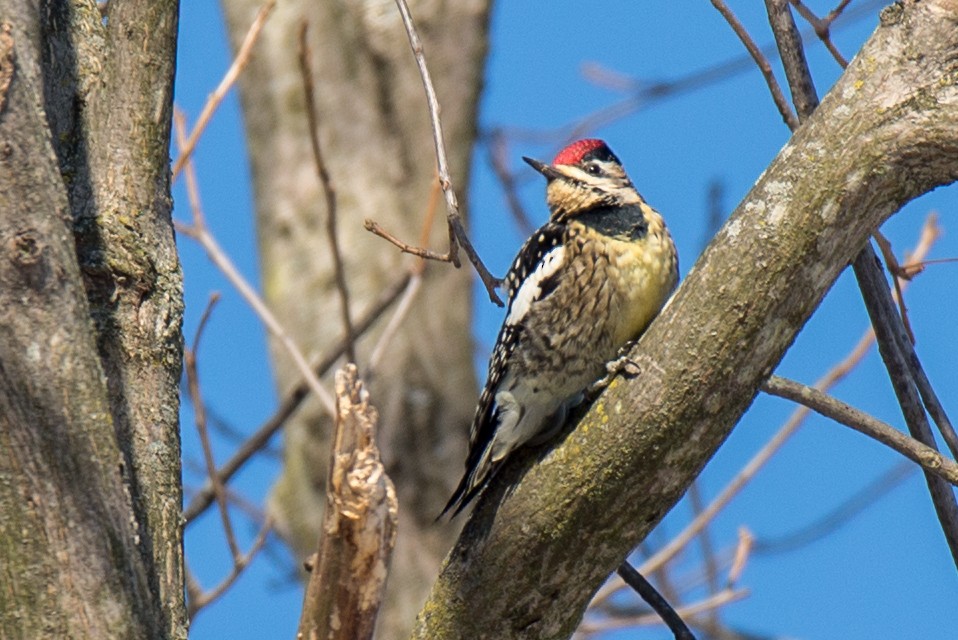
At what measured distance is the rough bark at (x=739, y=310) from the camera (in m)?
2.20

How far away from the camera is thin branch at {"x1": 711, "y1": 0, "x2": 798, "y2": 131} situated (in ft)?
8.87

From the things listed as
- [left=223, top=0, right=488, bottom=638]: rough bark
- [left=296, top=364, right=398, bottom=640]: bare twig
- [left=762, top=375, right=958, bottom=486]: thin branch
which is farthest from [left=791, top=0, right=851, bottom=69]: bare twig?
[left=223, top=0, right=488, bottom=638]: rough bark

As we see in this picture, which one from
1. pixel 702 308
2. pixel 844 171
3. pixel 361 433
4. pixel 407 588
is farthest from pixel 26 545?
pixel 407 588

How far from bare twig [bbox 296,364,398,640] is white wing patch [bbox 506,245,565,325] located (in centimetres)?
139

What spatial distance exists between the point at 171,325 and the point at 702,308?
1.04 meters

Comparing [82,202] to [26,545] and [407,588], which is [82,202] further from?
[407,588]

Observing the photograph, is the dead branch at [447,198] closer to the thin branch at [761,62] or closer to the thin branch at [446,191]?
the thin branch at [446,191]

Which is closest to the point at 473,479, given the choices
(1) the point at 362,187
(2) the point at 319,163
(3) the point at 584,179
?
(2) the point at 319,163

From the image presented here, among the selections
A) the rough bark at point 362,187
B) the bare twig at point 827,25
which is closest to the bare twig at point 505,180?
the rough bark at point 362,187

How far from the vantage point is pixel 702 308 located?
2.23 m

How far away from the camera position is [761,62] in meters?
2.71

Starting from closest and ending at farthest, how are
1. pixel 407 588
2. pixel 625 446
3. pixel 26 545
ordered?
1. pixel 26 545
2. pixel 625 446
3. pixel 407 588

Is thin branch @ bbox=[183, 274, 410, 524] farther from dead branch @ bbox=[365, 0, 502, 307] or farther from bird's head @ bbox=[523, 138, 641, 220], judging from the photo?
dead branch @ bbox=[365, 0, 502, 307]

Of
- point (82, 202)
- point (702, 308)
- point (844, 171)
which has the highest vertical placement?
point (82, 202)
